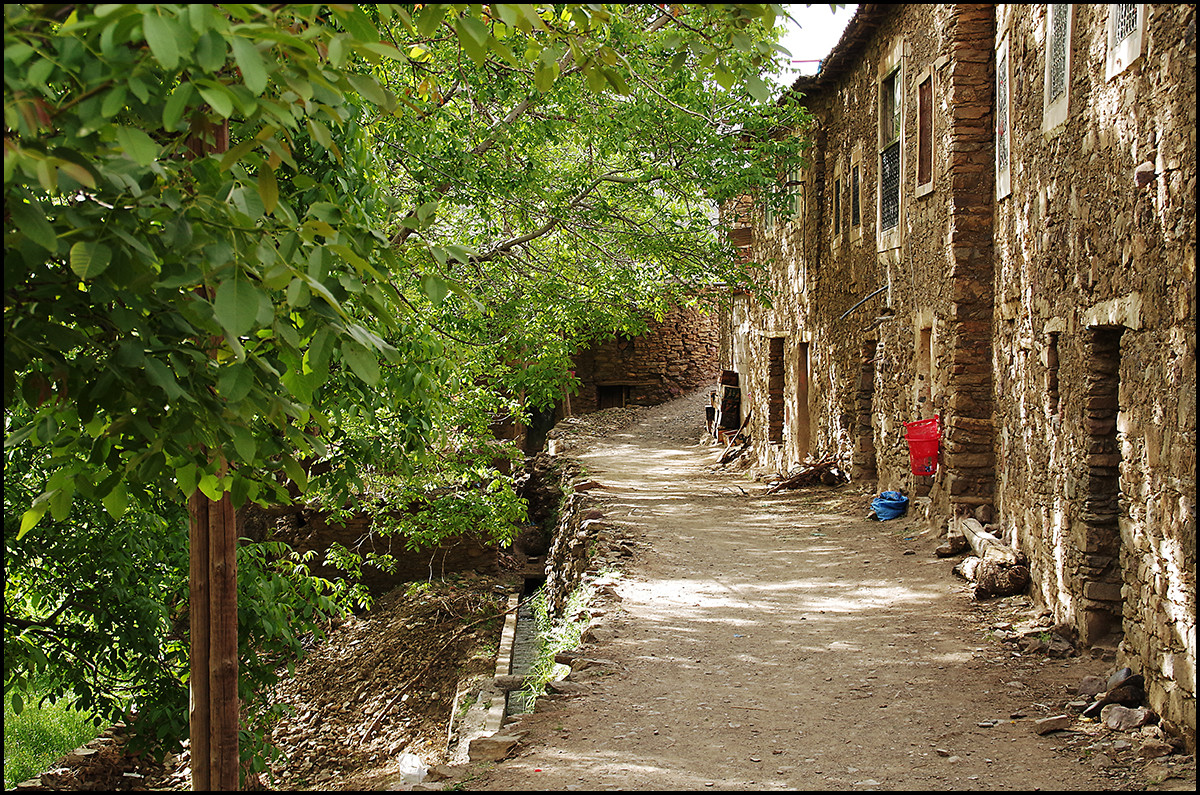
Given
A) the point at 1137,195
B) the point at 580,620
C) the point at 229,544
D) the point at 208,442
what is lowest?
the point at 580,620

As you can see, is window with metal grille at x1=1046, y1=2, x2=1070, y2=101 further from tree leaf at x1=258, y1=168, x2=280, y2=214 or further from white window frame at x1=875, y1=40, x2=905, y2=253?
tree leaf at x1=258, y1=168, x2=280, y2=214

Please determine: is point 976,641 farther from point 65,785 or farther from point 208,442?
point 65,785

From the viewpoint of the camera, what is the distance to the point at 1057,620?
19.2ft

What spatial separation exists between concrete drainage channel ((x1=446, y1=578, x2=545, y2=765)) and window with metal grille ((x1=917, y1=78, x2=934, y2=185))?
600cm

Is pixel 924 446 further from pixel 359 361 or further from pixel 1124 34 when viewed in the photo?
pixel 359 361

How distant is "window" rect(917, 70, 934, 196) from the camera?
29.6ft

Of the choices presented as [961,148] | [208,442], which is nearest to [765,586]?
[961,148]

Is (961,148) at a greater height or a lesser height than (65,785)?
greater

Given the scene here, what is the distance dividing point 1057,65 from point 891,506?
5.04m

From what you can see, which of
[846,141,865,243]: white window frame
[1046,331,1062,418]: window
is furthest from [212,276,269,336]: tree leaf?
[846,141,865,243]: white window frame

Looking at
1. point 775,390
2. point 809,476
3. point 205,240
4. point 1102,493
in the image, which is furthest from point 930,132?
point 205,240

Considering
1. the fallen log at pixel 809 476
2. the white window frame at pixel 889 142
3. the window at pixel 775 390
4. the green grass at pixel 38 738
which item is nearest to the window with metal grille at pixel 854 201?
the white window frame at pixel 889 142

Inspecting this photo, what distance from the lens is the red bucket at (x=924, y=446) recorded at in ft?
27.9

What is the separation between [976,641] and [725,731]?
213 cm
